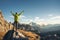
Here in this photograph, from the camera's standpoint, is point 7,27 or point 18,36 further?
point 7,27

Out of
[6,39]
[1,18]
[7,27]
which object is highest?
[1,18]

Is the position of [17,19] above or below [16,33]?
above

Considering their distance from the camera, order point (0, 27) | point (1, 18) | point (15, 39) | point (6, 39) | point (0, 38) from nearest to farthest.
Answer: point (15, 39)
point (6, 39)
point (0, 38)
point (0, 27)
point (1, 18)

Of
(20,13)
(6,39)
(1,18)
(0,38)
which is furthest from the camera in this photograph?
(1,18)

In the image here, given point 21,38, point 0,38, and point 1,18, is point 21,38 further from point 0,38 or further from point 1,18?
point 1,18

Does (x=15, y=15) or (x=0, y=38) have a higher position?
(x=15, y=15)

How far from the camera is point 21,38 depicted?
43.6m

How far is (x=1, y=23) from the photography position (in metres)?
67.9

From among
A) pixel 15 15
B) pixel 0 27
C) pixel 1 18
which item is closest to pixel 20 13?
pixel 15 15

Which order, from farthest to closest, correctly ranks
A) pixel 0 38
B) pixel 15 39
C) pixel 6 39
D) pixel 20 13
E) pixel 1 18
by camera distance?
1. pixel 1 18
2. pixel 0 38
3. pixel 6 39
4. pixel 15 39
5. pixel 20 13

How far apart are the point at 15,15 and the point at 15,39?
324 inches

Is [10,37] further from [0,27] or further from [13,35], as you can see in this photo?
[0,27]

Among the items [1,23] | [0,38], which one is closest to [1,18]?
[1,23]

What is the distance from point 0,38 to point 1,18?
2200cm
